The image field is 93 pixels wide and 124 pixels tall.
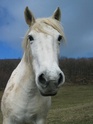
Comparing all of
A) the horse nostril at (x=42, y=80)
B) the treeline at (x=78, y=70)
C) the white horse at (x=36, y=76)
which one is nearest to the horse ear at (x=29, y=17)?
the white horse at (x=36, y=76)

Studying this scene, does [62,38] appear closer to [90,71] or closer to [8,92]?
[8,92]

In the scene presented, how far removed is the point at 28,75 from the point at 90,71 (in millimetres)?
67456

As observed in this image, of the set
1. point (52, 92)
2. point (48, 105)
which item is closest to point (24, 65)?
point (48, 105)

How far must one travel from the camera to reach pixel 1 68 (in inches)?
2562

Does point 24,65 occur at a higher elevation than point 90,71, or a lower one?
higher

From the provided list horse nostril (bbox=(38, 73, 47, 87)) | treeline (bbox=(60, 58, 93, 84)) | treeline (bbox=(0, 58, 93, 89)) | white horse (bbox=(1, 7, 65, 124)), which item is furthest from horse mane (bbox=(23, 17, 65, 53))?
treeline (bbox=(60, 58, 93, 84))

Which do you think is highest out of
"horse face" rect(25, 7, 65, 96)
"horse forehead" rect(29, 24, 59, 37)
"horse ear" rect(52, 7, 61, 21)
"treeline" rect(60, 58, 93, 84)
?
"horse ear" rect(52, 7, 61, 21)

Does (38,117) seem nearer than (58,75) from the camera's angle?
No

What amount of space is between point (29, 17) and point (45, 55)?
956 mm

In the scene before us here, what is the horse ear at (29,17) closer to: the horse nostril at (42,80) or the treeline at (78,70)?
the horse nostril at (42,80)

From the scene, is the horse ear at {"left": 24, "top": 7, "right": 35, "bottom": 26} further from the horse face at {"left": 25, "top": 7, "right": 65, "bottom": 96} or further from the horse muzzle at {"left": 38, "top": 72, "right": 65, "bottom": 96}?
the horse muzzle at {"left": 38, "top": 72, "right": 65, "bottom": 96}

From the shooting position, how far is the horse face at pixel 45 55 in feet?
12.2

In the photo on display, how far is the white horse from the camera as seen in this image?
379 cm

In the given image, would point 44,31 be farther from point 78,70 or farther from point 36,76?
point 78,70
